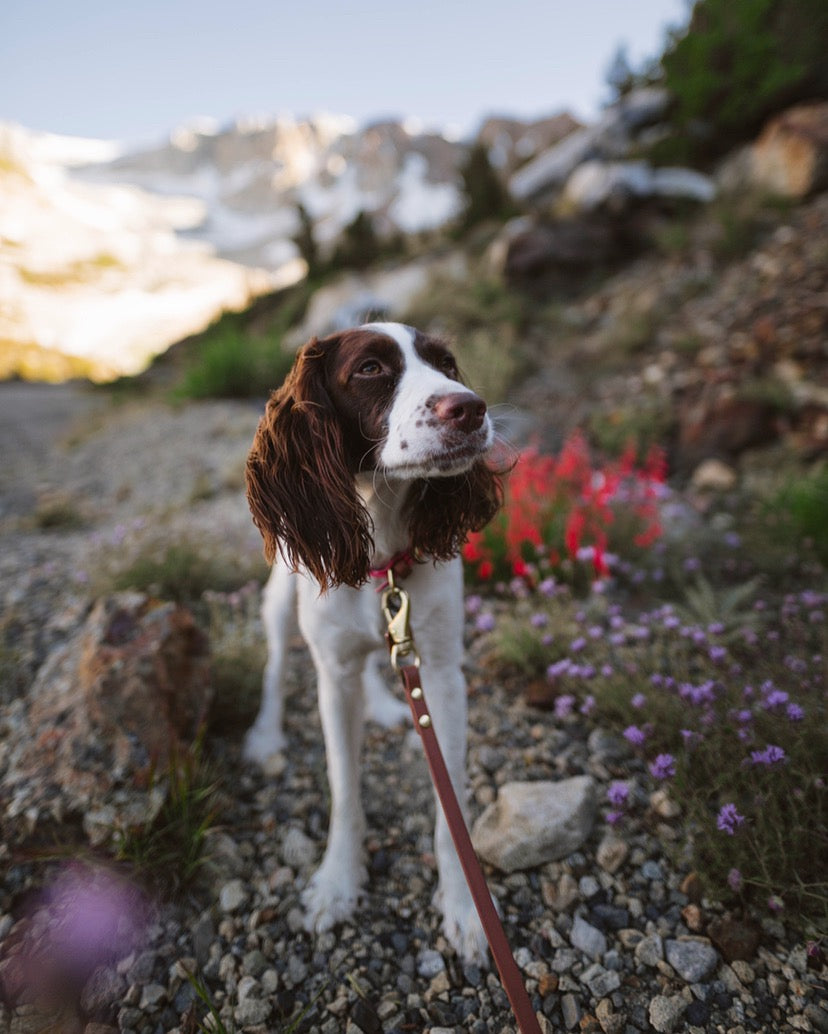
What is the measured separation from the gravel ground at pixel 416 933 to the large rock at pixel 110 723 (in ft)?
0.72

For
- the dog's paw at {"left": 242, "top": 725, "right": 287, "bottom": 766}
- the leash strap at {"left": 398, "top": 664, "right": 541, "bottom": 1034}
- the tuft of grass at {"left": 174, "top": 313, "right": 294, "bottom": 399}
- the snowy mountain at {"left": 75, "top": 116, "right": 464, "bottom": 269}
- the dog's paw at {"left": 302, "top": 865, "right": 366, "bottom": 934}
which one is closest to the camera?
the leash strap at {"left": 398, "top": 664, "right": 541, "bottom": 1034}

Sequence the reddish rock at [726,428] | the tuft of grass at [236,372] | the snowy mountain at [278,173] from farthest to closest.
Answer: the snowy mountain at [278,173]
the tuft of grass at [236,372]
the reddish rock at [726,428]

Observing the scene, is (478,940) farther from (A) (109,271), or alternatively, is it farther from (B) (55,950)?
(A) (109,271)

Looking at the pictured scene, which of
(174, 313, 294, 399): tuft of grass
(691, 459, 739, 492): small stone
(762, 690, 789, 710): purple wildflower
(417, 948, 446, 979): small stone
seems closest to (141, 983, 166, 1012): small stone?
(417, 948, 446, 979): small stone

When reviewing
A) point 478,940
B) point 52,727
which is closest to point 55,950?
point 52,727

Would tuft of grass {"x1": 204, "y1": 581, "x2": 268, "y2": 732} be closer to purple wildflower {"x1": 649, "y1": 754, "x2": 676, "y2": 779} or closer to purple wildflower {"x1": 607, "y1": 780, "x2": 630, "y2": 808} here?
purple wildflower {"x1": 607, "y1": 780, "x2": 630, "y2": 808}

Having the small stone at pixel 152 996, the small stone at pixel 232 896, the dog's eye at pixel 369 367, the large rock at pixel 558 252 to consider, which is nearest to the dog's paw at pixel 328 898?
the small stone at pixel 232 896

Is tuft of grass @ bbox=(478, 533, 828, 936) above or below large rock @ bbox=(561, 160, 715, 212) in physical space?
below

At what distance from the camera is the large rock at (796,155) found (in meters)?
6.55

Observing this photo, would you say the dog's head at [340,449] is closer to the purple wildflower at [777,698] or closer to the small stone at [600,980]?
the purple wildflower at [777,698]

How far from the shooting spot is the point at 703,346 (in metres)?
5.54

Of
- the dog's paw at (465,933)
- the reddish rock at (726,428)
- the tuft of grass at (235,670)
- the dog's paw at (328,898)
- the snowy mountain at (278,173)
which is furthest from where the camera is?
the snowy mountain at (278,173)

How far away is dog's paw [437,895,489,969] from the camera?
1.57 m

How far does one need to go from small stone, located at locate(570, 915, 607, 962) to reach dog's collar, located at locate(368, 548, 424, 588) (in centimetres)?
113
